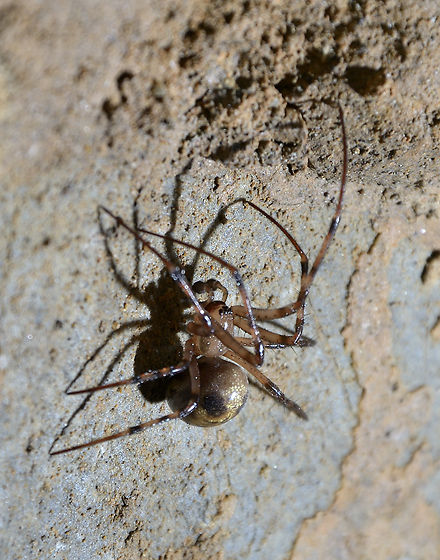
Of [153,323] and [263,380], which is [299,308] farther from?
[153,323]

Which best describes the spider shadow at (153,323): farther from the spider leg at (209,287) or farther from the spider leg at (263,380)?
the spider leg at (263,380)

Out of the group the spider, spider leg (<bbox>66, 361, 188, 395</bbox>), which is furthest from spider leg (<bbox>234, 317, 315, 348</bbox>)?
spider leg (<bbox>66, 361, 188, 395</bbox>)

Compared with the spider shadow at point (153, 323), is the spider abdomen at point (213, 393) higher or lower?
lower

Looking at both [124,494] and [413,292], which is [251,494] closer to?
[124,494]

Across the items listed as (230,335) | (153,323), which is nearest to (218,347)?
(230,335)

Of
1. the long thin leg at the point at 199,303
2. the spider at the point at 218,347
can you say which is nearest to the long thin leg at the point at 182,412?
the spider at the point at 218,347
